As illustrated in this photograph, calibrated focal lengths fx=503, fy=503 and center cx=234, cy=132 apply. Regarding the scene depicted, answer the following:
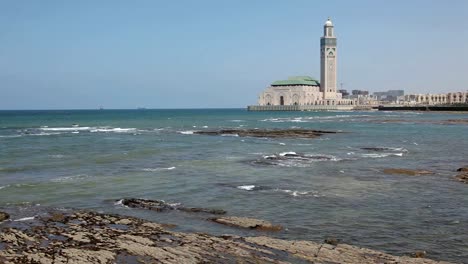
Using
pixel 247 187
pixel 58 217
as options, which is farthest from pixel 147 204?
pixel 247 187

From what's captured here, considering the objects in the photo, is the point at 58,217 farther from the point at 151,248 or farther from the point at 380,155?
the point at 380,155

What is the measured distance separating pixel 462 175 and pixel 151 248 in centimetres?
2158

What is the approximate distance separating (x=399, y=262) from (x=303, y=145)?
40.0 metres

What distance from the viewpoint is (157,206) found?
21.2 metres

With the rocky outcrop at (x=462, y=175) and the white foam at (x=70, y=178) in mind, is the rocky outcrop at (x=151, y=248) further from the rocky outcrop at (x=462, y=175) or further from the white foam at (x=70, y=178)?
the rocky outcrop at (x=462, y=175)

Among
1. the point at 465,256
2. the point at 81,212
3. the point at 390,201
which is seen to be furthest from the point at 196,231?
the point at 390,201

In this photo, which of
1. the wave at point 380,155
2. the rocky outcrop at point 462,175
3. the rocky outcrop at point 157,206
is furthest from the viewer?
the wave at point 380,155

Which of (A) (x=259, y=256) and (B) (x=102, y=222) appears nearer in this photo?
(A) (x=259, y=256)

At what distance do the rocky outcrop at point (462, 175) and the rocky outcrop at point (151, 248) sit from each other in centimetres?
1591

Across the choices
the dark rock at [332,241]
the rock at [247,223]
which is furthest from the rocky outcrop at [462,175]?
the dark rock at [332,241]

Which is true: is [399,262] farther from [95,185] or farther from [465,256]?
[95,185]

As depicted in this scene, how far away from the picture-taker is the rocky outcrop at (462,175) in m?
28.0

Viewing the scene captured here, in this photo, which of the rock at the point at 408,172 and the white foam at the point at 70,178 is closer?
the white foam at the point at 70,178

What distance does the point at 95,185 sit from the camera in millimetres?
27125
